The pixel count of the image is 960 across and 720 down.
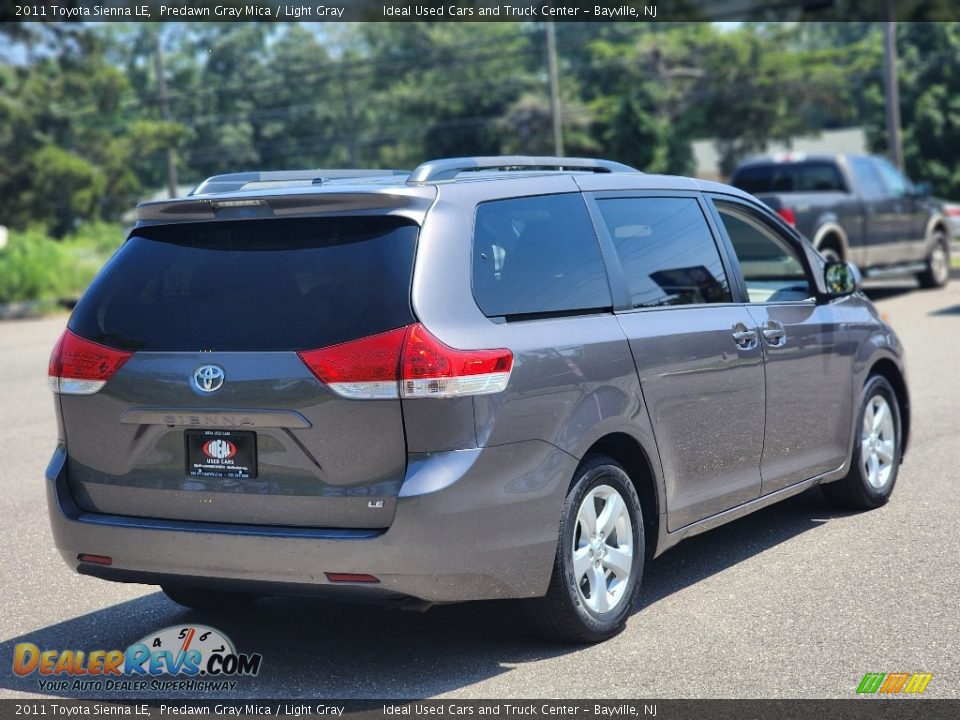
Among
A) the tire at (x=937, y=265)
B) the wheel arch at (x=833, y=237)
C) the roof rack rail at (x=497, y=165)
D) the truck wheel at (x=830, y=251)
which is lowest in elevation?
the tire at (x=937, y=265)

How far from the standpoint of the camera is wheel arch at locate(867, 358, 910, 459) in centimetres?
745

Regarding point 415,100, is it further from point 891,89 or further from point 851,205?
point 851,205

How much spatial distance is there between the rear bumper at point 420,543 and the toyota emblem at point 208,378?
49 cm

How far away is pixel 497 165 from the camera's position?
18.7 ft

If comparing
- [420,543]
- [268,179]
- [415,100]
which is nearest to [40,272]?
[268,179]

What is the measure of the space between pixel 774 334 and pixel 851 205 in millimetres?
12899

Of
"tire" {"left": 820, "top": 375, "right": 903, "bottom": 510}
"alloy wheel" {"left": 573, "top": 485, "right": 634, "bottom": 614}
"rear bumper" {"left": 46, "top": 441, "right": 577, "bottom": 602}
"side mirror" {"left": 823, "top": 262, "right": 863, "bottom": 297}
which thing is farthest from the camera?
"tire" {"left": 820, "top": 375, "right": 903, "bottom": 510}

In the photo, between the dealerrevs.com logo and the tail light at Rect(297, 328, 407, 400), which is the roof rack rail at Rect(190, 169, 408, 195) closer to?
A: the tail light at Rect(297, 328, 407, 400)

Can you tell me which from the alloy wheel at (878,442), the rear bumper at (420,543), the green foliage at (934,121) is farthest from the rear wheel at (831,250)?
the green foliage at (934,121)

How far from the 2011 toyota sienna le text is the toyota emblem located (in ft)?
0.04

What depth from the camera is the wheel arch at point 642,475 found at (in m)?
5.31

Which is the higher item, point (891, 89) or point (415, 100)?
point (415, 100)

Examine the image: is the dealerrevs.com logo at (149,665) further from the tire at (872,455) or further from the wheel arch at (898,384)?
the wheel arch at (898,384)

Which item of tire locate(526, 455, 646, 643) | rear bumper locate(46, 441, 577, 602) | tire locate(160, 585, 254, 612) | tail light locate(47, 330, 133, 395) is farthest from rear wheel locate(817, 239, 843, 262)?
tail light locate(47, 330, 133, 395)
